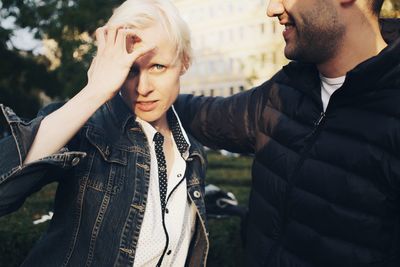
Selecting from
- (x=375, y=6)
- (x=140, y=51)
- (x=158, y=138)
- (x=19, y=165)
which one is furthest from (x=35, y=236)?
(x=375, y=6)

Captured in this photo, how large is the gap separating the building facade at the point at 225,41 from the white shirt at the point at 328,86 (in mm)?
54110

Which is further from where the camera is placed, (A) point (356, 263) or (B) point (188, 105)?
(B) point (188, 105)

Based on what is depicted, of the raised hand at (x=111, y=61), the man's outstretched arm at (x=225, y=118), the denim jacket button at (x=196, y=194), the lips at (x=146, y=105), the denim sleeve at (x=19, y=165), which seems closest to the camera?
the denim sleeve at (x=19, y=165)

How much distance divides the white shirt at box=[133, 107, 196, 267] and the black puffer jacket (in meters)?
0.56

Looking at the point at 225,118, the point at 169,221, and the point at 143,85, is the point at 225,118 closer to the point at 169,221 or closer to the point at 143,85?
the point at 143,85

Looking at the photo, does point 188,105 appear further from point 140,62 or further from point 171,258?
point 171,258

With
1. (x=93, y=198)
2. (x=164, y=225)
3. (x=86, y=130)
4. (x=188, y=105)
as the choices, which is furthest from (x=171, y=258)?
(x=188, y=105)

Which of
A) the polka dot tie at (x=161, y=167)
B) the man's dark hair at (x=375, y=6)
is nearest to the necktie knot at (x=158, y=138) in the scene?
the polka dot tie at (x=161, y=167)

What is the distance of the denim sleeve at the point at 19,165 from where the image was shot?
1824mm

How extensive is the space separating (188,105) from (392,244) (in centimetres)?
186

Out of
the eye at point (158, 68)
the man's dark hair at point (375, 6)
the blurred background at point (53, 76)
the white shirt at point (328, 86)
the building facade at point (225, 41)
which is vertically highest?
the man's dark hair at point (375, 6)

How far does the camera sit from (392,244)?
2275mm

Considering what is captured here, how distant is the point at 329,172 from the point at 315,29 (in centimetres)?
89

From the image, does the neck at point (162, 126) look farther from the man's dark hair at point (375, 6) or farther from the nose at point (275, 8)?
the man's dark hair at point (375, 6)
